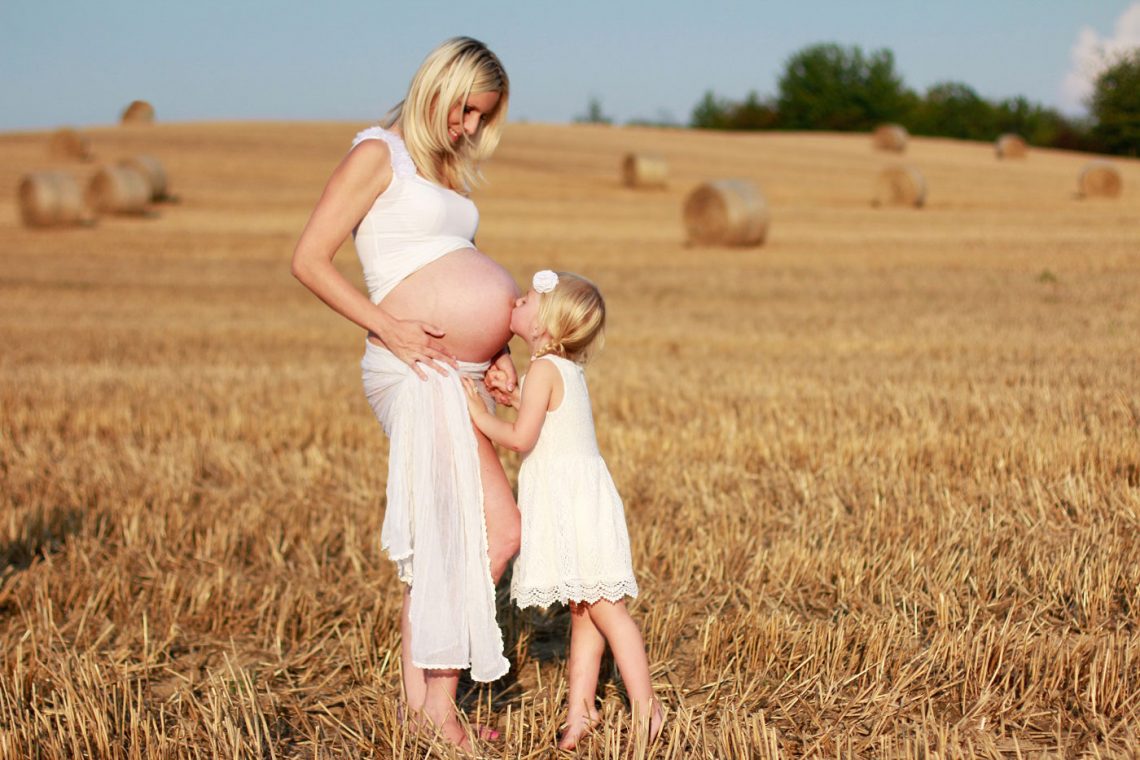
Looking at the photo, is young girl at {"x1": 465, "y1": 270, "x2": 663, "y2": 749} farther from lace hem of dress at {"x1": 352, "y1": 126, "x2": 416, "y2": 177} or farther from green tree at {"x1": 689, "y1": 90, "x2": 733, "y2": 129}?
green tree at {"x1": 689, "y1": 90, "x2": 733, "y2": 129}

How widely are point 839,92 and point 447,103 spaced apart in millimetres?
85687

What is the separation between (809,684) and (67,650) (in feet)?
7.96

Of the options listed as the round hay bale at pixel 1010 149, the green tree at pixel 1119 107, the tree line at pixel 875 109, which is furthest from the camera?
the tree line at pixel 875 109

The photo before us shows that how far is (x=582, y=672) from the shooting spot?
3186 mm

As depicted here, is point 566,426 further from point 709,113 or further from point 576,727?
point 709,113

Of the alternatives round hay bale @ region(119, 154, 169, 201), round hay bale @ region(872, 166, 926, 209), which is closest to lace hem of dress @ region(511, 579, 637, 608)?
round hay bale @ region(119, 154, 169, 201)

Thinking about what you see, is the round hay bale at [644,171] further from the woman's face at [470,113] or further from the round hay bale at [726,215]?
the woman's face at [470,113]

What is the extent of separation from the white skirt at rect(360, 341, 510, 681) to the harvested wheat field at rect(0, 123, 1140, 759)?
0.25m

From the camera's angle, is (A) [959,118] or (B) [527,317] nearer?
(B) [527,317]

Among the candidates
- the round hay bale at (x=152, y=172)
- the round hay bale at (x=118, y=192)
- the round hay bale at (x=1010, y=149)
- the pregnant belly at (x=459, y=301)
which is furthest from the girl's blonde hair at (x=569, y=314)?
the round hay bale at (x=1010, y=149)

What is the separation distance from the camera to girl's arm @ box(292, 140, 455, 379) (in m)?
3.09

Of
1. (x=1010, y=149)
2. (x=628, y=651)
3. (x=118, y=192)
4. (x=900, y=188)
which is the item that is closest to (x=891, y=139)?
(x=1010, y=149)

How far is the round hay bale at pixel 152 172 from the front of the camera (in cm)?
2652

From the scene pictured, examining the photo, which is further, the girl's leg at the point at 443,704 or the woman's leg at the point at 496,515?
the woman's leg at the point at 496,515
